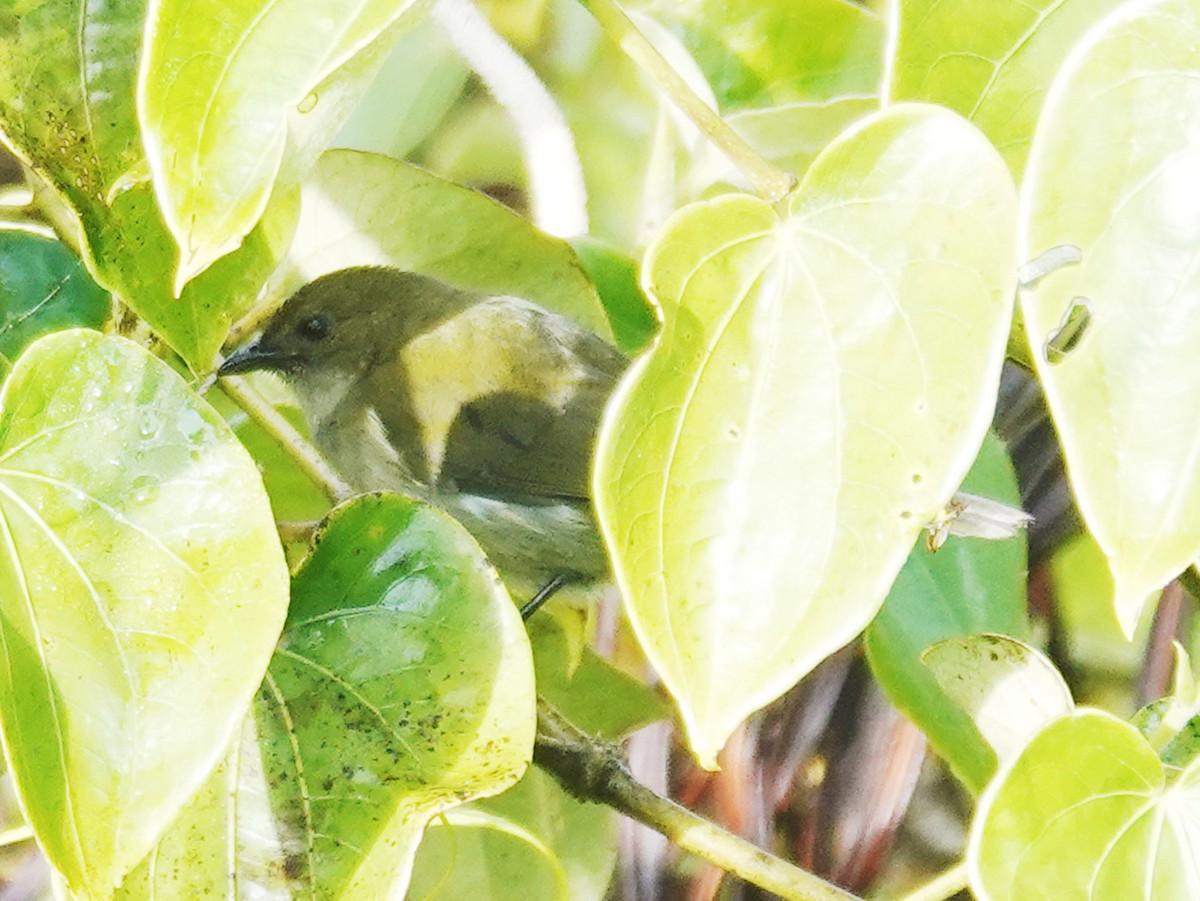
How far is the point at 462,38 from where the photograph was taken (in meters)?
1.67

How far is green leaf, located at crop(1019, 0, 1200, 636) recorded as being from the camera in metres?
0.67

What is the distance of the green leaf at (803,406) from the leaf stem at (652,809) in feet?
1.04

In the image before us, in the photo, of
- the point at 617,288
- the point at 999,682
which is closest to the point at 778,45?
the point at 617,288

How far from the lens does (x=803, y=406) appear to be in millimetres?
732

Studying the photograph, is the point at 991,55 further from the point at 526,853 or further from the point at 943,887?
the point at 526,853

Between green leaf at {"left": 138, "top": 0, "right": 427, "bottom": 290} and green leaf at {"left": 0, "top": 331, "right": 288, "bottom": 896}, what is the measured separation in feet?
0.38

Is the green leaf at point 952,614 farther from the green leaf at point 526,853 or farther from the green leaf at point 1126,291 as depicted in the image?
the green leaf at point 1126,291

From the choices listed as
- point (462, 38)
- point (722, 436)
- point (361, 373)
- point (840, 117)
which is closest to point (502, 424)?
point (361, 373)

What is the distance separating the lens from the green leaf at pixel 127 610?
2.36ft

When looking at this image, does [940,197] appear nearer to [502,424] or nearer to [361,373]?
[502,424]

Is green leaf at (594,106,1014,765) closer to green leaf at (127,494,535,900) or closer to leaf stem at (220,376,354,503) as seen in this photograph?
green leaf at (127,494,535,900)

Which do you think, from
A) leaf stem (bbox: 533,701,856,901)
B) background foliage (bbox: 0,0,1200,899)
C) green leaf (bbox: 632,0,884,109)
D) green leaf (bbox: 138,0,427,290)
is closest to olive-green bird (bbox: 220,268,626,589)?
green leaf (bbox: 632,0,884,109)

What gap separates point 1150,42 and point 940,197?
0.13m

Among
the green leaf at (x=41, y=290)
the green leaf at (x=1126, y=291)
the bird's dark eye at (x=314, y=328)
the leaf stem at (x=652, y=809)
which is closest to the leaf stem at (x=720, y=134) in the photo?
the green leaf at (x=1126, y=291)
